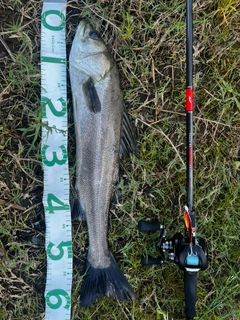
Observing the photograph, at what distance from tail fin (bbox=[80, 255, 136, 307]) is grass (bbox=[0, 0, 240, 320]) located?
0.39 feet

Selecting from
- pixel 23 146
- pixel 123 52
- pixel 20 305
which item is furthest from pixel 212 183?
pixel 20 305

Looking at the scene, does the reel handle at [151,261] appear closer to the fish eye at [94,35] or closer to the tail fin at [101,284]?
the tail fin at [101,284]

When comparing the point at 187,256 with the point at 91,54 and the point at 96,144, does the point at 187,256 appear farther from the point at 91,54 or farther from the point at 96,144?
the point at 91,54

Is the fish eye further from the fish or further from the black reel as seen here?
the black reel

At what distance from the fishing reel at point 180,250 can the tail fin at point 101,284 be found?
9.1 inches

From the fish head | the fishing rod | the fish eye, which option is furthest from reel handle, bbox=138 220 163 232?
the fish eye

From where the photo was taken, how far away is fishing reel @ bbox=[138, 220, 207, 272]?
2549 millimetres

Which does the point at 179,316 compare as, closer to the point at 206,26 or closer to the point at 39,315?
the point at 39,315

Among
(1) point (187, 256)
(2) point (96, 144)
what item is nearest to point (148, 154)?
(2) point (96, 144)

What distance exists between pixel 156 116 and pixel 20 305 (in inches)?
72.0

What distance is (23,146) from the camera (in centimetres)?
293

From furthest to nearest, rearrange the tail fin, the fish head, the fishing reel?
the tail fin < the fish head < the fishing reel

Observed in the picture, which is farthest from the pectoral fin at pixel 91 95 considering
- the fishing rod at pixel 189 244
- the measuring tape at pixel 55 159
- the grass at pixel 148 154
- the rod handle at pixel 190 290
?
the rod handle at pixel 190 290

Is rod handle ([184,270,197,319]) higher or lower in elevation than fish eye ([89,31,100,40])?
lower
